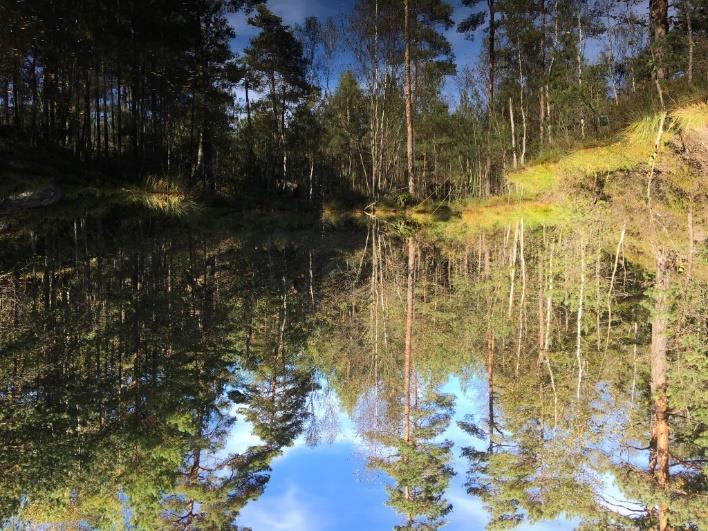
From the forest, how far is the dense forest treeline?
0.50 ft

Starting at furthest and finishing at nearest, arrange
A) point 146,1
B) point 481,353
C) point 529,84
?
point 529,84, point 146,1, point 481,353

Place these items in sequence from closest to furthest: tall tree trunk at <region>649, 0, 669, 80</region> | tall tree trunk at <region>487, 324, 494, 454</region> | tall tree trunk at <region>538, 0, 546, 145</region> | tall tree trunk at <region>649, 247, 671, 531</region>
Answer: tall tree trunk at <region>649, 247, 671, 531</region> < tall tree trunk at <region>487, 324, 494, 454</region> < tall tree trunk at <region>649, 0, 669, 80</region> < tall tree trunk at <region>538, 0, 546, 145</region>

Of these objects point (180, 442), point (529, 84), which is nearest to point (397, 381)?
point (180, 442)

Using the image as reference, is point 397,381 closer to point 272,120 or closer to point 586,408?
point 586,408

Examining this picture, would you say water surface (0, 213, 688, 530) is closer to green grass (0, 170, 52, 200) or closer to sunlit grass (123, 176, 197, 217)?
green grass (0, 170, 52, 200)

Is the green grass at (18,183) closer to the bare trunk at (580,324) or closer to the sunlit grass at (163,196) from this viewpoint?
the sunlit grass at (163,196)

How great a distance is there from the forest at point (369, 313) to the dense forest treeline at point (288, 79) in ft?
0.50

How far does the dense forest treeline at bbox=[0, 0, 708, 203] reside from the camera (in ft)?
36.9

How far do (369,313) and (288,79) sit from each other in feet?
45.6

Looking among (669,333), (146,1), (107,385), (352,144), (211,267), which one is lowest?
(107,385)

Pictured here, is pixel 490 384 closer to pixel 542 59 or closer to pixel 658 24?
pixel 658 24

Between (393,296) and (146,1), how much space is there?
12308mm

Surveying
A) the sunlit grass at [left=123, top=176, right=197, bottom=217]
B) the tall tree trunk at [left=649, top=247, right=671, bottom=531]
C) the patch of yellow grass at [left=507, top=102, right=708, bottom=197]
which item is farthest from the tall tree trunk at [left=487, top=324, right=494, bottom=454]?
the sunlit grass at [left=123, top=176, right=197, bottom=217]

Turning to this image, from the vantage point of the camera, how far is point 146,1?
1389 centimetres
